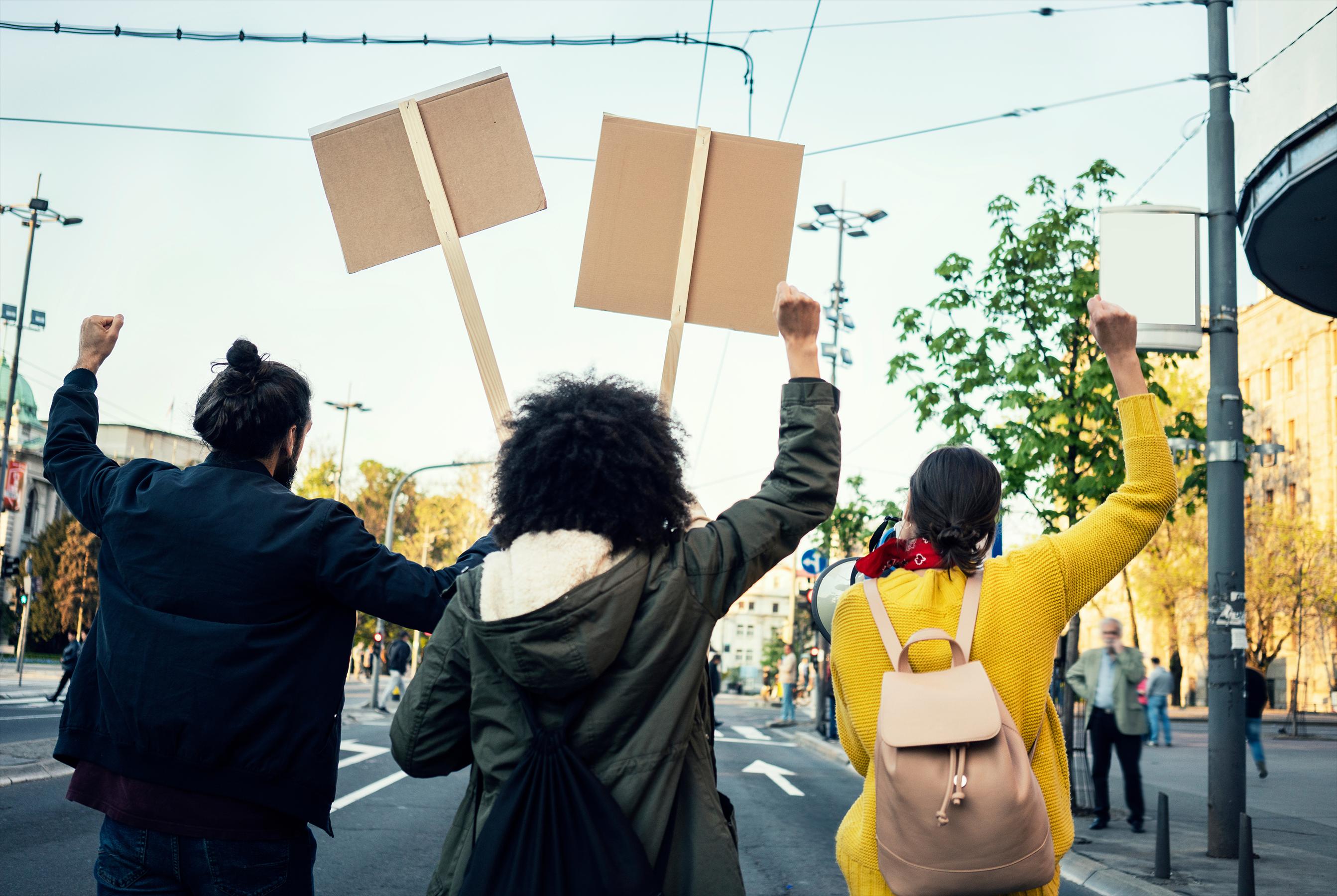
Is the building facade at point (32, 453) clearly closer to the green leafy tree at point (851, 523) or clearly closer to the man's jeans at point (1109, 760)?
the green leafy tree at point (851, 523)

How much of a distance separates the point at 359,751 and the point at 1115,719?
9.65 m

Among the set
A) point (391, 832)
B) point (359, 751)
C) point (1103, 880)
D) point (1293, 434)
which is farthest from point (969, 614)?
point (1293, 434)

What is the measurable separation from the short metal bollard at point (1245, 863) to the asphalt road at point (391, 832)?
1.41 metres

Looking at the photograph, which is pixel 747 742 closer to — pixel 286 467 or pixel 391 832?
pixel 391 832

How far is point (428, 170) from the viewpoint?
315cm

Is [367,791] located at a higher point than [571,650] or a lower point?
lower

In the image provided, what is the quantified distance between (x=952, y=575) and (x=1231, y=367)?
8016 mm

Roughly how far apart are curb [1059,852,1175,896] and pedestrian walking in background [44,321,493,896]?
6047 millimetres

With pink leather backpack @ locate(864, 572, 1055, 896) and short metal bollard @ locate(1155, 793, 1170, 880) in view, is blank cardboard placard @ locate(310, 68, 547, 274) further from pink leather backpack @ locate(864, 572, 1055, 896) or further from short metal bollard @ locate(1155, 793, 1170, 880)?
short metal bollard @ locate(1155, 793, 1170, 880)

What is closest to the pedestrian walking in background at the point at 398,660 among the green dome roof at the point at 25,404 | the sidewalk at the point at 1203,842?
the sidewalk at the point at 1203,842

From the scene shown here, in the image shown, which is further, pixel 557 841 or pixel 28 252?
pixel 28 252

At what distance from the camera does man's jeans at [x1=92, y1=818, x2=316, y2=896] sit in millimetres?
2420

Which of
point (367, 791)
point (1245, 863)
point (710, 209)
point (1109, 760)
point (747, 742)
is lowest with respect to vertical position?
point (747, 742)

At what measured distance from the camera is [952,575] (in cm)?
253
